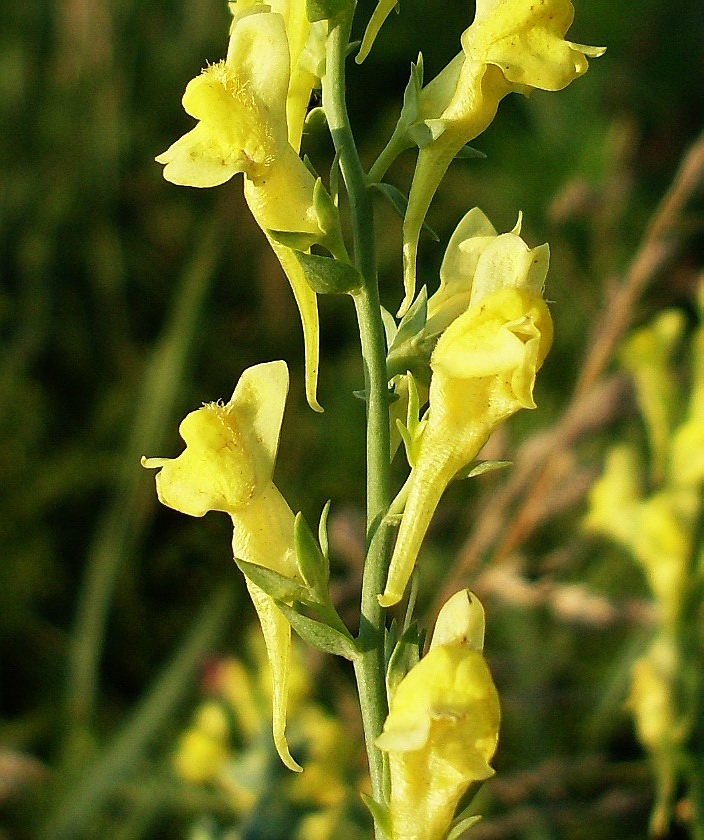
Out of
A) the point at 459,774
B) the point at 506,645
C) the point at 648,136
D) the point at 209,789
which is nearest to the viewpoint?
the point at 459,774

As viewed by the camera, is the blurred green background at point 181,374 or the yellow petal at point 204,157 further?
the blurred green background at point 181,374

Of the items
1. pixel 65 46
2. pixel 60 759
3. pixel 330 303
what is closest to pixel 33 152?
pixel 65 46

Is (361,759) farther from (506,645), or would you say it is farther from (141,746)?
(506,645)

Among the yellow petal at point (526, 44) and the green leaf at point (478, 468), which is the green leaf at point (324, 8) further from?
the green leaf at point (478, 468)

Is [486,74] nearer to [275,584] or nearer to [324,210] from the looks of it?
[324,210]

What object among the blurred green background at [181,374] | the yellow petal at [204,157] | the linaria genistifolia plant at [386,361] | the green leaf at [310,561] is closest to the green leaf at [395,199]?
the linaria genistifolia plant at [386,361]
